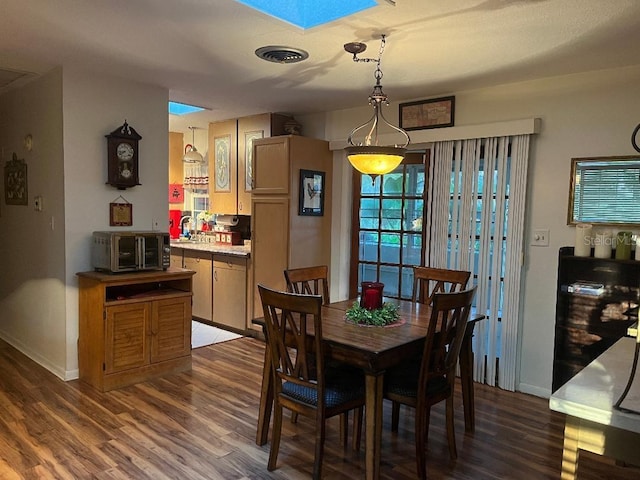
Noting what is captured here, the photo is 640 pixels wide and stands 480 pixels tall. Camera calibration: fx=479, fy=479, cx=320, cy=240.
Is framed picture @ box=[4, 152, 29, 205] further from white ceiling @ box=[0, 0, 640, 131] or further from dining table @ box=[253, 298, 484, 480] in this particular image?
Answer: dining table @ box=[253, 298, 484, 480]

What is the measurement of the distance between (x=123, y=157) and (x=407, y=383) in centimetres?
285

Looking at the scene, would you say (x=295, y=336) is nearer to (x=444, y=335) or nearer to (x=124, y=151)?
(x=444, y=335)

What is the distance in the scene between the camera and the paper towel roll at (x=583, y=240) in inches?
130

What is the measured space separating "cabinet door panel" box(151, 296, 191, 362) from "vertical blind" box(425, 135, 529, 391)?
2.20 metres

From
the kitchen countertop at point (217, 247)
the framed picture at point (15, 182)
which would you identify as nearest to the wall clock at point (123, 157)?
the framed picture at point (15, 182)

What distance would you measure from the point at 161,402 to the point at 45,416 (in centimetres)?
72

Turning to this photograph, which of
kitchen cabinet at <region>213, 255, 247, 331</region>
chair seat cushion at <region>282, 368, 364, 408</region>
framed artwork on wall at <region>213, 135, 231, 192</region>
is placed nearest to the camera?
chair seat cushion at <region>282, 368, 364, 408</region>

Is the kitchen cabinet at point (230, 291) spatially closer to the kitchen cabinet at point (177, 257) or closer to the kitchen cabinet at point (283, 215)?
the kitchen cabinet at point (283, 215)

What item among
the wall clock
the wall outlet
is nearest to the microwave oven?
the wall clock

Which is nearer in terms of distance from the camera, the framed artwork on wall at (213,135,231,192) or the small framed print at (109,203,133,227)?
the small framed print at (109,203,133,227)

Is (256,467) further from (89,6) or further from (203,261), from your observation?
(203,261)

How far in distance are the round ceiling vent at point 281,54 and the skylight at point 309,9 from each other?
1.18 ft

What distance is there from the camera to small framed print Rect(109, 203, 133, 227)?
3.94 meters

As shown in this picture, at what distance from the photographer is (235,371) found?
4.08 m
